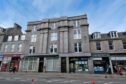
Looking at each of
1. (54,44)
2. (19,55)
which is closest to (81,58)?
(54,44)

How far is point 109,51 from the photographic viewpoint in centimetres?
2327

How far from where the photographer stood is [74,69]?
2388 cm

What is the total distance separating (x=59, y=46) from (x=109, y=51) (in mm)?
11516

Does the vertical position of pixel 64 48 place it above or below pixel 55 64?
above

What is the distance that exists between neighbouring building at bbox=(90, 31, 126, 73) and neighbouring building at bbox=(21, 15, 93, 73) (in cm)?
168

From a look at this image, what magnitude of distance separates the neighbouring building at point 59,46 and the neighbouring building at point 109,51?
168cm

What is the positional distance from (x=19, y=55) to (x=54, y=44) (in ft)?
32.1

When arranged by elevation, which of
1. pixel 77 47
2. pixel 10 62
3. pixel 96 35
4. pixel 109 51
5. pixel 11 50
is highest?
pixel 96 35

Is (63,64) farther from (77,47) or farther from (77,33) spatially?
(77,33)

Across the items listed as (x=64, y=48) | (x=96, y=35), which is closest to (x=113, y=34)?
(x=96, y=35)

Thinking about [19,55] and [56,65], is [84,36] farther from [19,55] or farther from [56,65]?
[19,55]

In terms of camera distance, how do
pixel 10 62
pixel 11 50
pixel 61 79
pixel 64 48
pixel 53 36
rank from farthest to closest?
pixel 11 50 < pixel 10 62 < pixel 53 36 < pixel 64 48 < pixel 61 79

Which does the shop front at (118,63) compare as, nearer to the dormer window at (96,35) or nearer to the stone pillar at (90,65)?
the stone pillar at (90,65)

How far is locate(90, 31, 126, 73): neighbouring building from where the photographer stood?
2239 centimetres
